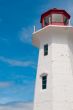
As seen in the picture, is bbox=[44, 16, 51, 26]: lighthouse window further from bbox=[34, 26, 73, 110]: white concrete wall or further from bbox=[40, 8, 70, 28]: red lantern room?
bbox=[34, 26, 73, 110]: white concrete wall

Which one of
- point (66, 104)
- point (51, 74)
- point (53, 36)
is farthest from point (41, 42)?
point (66, 104)

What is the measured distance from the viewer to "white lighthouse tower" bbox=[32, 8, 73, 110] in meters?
20.9

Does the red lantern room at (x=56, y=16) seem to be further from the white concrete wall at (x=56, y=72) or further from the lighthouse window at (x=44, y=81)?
the lighthouse window at (x=44, y=81)

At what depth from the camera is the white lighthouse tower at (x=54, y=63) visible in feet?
68.6

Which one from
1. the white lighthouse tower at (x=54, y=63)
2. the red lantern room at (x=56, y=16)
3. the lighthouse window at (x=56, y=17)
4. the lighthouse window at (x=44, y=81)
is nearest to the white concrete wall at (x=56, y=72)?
the white lighthouse tower at (x=54, y=63)

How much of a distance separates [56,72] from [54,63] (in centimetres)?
75

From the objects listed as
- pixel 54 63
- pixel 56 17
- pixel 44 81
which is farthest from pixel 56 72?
pixel 56 17

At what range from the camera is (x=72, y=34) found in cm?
2303

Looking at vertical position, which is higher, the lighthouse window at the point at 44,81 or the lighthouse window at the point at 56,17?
the lighthouse window at the point at 56,17

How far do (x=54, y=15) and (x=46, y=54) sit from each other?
3.33 meters

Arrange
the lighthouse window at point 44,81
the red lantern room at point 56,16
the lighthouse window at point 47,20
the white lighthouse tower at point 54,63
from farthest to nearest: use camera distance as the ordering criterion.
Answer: the lighthouse window at point 47,20
the red lantern room at point 56,16
the lighthouse window at point 44,81
the white lighthouse tower at point 54,63

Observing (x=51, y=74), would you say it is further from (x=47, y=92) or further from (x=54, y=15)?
(x=54, y=15)

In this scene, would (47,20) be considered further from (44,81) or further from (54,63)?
(44,81)

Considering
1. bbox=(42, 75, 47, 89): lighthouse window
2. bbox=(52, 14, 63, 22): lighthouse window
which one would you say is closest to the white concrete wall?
bbox=(42, 75, 47, 89): lighthouse window
